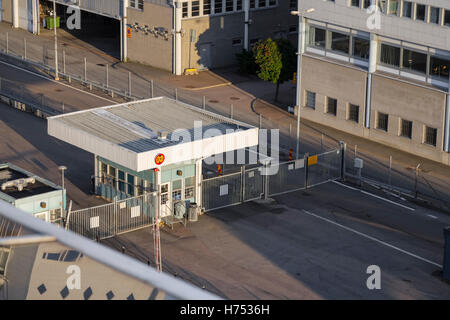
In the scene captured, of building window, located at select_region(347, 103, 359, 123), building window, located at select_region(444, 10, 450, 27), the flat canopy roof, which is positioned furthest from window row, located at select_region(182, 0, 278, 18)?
building window, located at select_region(444, 10, 450, 27)

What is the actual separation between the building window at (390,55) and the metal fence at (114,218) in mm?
18456

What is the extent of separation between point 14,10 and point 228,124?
38.5m

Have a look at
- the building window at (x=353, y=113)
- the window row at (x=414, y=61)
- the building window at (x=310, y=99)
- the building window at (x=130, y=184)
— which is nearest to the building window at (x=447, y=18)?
the window row at (x=414, y=61)

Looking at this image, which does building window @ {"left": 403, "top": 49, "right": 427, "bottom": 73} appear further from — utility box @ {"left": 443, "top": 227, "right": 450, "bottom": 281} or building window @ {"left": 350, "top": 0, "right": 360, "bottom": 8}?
utility box @ {"left": 443, "top": 227, "right": 450, "bottom": 281}

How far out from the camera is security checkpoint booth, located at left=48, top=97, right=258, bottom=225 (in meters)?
35.0

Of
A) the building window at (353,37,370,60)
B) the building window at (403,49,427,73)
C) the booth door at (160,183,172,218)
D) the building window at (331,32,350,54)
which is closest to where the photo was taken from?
the booth door at (160,183,172,218)

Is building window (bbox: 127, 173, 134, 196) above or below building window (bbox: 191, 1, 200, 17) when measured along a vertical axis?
below

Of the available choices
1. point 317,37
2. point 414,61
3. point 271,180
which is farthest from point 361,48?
point 271,180

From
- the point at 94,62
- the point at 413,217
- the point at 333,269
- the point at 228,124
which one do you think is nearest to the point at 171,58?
the point at 94,62

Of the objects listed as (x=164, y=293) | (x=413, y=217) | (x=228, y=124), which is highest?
(x=164, y=293)

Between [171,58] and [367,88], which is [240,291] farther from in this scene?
[171,58]

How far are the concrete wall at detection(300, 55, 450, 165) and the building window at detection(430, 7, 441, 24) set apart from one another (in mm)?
3528

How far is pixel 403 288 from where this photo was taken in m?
30.1

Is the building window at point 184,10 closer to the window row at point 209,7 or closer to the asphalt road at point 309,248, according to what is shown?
the window row at point 209,7
